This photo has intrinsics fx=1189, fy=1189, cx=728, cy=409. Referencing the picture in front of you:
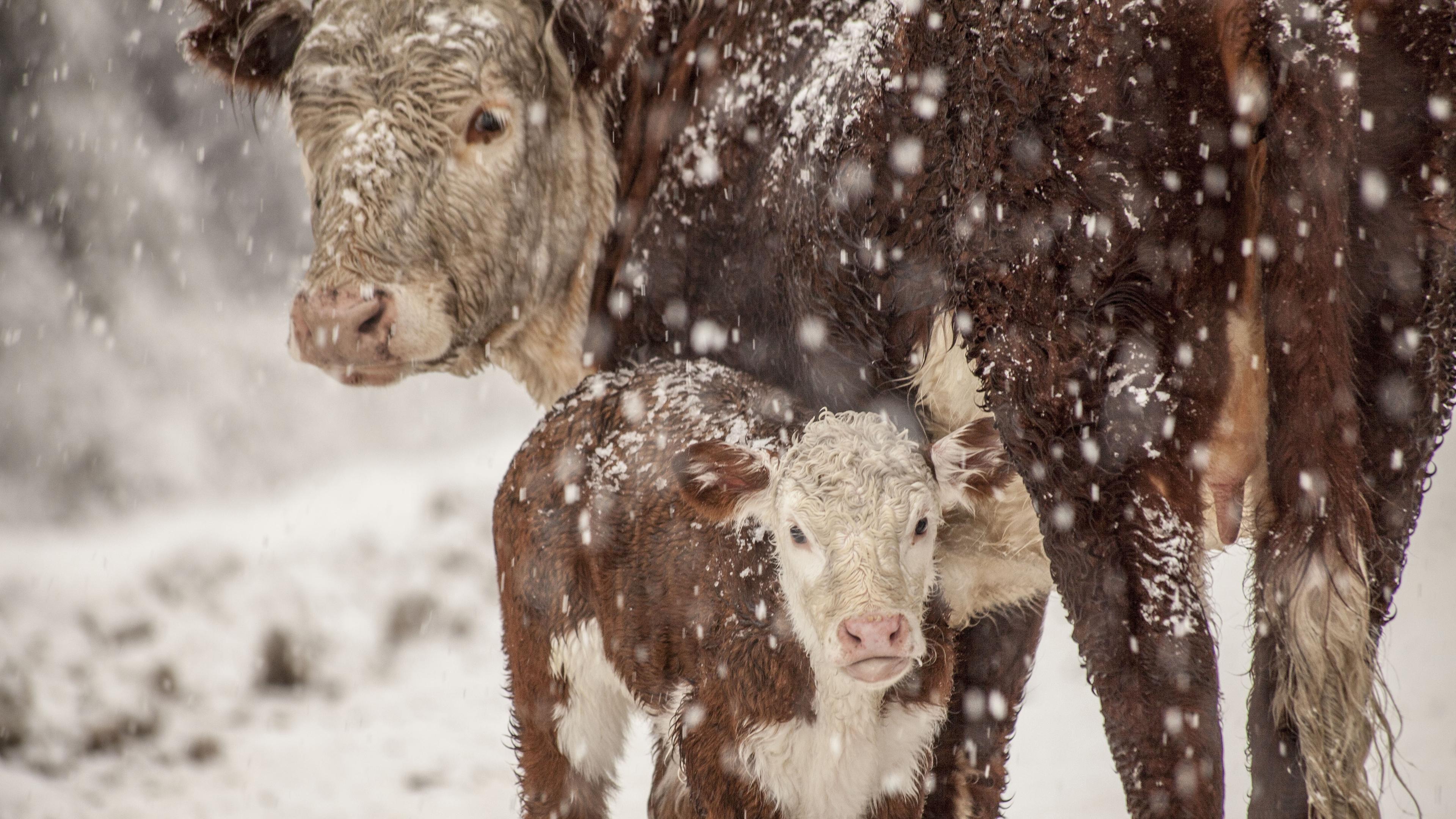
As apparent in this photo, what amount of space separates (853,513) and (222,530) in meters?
5.54

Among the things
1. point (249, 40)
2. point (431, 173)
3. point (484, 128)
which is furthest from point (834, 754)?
point (249, 40)

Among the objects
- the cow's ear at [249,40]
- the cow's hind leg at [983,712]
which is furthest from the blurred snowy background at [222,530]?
the cow's ear at [249,40]

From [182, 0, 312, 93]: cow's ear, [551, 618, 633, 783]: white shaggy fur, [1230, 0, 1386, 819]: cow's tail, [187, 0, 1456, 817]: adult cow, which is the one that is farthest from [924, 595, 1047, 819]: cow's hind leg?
[182, 0, 312, 93]: cow's ear

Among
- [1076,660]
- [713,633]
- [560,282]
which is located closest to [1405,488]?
[713,633]

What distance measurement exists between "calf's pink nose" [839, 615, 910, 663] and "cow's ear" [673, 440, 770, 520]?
527mm

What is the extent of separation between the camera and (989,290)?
7.61 feet

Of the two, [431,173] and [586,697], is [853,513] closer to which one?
[586,697]

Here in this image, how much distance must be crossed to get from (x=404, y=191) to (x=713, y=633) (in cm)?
153

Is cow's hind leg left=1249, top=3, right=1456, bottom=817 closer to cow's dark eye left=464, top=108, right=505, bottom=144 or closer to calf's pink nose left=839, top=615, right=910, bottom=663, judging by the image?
calf's pink nose left=839, top=615, right=910, bottom=663

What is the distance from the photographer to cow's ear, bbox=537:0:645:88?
143 inches

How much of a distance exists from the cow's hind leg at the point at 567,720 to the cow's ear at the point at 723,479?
1.65 feet

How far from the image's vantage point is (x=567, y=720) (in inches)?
124

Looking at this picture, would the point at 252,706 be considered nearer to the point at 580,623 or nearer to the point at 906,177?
the point at 580,623

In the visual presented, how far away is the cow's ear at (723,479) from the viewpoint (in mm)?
2846
